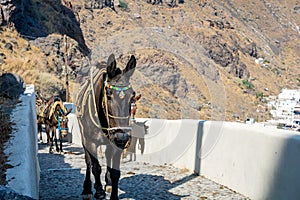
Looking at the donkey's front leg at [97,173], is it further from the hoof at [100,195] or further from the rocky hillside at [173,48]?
the rocky hillside at [173,48]

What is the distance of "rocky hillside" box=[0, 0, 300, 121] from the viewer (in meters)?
33.5

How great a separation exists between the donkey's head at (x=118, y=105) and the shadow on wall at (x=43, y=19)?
3756 cm

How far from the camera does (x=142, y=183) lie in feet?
30.6

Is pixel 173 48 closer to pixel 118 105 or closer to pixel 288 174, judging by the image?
pixel 288 174

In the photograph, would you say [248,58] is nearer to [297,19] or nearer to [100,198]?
[297,19]

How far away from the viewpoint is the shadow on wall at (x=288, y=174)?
605 centimetres

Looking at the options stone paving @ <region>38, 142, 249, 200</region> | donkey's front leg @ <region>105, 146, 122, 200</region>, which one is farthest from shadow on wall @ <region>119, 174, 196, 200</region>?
donkey's front leg @ <region>105, 146, 122, 200</region>

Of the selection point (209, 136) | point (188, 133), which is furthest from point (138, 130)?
point (209, 136)

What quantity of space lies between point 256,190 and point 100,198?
8.64 ft

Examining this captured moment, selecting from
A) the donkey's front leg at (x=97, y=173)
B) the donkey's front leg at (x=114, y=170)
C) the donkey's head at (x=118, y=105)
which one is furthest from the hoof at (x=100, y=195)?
the donkey's head at (x=118, y=105)

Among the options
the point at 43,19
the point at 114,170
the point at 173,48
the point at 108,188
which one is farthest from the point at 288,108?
the point at 114,170

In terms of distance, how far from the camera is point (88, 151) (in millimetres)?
7102

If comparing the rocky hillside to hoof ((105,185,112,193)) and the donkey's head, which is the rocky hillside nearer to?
the donkey's head

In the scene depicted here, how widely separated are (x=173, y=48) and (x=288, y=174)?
116 ft
